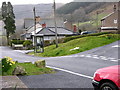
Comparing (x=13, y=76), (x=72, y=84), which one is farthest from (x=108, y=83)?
(x=13, y=76)

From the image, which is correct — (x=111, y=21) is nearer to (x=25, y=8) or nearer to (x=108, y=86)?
(x=25, y=8)

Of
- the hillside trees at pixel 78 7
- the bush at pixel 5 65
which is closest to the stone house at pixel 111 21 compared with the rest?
the hillside trees at pixel 78 7

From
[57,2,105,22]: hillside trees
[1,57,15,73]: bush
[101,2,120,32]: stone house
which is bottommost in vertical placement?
[1,57,15,73]: bush

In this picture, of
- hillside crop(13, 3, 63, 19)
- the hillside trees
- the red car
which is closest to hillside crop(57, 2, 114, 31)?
the hillside trees

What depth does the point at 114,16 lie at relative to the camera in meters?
45.8

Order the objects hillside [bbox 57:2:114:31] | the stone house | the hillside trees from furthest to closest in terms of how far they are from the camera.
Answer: the stone house, hillside [bbox 57:2:114:31], the hillside trees

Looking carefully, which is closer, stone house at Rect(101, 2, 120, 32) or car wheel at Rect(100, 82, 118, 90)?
car wheel at Rect(100, 82, 118, 90)

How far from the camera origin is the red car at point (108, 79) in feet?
19.2

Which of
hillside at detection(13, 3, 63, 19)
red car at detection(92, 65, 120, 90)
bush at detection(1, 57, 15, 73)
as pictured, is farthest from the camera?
hillside at detection(13, 3, 63, 19)

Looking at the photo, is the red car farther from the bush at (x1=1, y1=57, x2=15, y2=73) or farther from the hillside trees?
the hillside trees

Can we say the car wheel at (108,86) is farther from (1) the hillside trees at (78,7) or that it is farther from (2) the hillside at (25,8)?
(1) the hillside trees at (78,7)

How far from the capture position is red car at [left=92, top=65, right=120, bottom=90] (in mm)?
5840

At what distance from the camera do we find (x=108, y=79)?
6066 mm

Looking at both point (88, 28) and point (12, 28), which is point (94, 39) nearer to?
point (12, 28)
